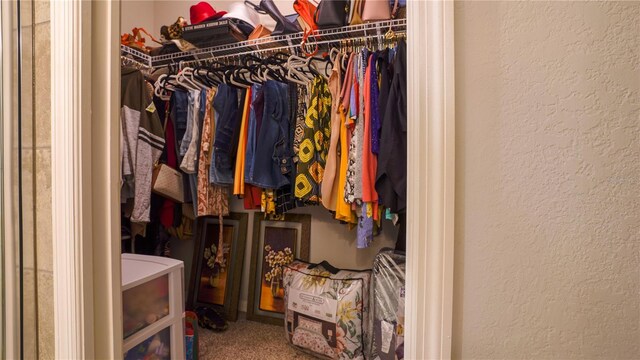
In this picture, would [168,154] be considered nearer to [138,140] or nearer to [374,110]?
[138,140]

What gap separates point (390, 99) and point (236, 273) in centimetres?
157

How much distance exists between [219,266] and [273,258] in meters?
0.45

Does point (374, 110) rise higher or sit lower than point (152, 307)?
higher

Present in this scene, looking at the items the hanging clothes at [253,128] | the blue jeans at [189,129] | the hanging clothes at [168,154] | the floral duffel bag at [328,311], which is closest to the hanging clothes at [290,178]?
the hanging clothes at [253,128]

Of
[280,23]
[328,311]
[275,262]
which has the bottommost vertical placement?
[328,311]

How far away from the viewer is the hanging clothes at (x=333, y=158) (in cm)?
158

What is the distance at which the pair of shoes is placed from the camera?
1977 mm

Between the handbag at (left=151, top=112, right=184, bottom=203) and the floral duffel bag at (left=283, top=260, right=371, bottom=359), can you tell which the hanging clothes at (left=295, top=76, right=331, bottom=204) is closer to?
the floral duffel bag at (left=283, top=260, right=371, bottom=359)

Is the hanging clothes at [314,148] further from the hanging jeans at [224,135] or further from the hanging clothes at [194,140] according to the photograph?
the hanging clothes at [194,140]

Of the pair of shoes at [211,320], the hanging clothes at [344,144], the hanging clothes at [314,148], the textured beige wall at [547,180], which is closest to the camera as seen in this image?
the textured beige wall at [547,180]

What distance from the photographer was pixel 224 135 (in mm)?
1833

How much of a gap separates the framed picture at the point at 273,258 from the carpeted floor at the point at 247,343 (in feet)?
0.27

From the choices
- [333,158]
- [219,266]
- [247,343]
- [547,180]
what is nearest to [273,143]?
[333,158]

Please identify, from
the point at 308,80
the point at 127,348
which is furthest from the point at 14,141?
the point at 308,80
